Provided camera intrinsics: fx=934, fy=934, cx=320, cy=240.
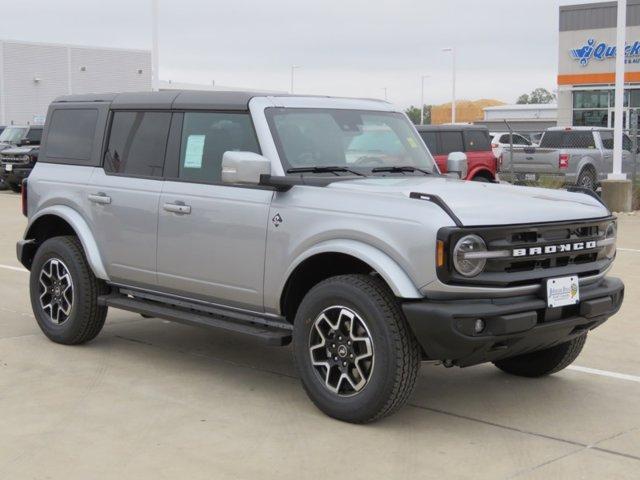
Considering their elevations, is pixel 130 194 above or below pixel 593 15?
below

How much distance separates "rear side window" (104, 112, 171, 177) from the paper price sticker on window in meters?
0.24

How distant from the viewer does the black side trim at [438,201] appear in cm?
488

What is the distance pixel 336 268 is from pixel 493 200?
3.40ft

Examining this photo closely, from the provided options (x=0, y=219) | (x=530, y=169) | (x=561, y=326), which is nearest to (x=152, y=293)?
(x=561, y=326)

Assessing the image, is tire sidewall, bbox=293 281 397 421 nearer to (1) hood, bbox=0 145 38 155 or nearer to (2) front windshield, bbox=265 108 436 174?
(2) front windshield, bbox=265 108 436 174

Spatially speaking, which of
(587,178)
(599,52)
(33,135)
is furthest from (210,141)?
(599,52)

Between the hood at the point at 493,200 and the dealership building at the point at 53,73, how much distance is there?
5303 centimetres

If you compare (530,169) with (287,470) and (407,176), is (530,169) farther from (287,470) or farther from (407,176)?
(287,470)

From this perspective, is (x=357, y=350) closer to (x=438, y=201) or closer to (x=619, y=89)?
(x=438, y=201)

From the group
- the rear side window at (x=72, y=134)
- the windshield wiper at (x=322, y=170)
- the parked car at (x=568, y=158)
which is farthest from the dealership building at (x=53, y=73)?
the windshield wiper at (x=322, y=170)

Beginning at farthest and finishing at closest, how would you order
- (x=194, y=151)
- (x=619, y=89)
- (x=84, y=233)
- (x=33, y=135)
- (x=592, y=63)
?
(x=592, y=63), (x=33, y=135), (x=619, y=89), (x=84, y=233), (x=194, y=151)

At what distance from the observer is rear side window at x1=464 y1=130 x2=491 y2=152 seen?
2005 centimetres

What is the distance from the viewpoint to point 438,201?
4949 mm

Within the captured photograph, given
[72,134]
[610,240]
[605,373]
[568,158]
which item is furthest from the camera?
[568,158]
